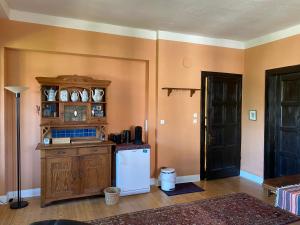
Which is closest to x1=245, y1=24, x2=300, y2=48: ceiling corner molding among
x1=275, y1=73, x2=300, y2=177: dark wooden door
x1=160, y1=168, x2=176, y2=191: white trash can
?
x1=275, y1=73, x2=300, y2=177: dark wooden door

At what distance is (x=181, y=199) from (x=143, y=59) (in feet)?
8.18

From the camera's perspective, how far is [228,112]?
15.8ft

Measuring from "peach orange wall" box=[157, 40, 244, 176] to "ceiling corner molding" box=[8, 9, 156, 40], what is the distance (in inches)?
16.3

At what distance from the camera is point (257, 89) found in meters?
4.59

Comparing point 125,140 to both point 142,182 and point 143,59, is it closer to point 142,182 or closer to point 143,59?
point 142,182

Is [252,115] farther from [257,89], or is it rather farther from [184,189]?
[184,189]

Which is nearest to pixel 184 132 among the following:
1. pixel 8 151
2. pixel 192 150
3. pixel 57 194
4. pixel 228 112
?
pixel 192 150

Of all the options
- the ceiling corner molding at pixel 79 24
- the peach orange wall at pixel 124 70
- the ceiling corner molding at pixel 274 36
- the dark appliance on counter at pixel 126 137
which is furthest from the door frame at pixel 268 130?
the dark appliance on counter at pixel 126 137

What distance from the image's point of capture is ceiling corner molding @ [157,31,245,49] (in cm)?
425

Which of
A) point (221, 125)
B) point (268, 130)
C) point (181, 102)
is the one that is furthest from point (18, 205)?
point (268, 130)

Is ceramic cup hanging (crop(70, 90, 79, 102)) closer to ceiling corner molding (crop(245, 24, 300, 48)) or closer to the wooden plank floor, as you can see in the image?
the wooden plank floor

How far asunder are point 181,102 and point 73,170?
227cm

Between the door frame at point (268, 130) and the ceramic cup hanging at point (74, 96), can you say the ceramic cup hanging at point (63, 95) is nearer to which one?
the ceramic cup hanging at point (74, 96)

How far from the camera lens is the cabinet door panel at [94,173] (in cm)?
351
